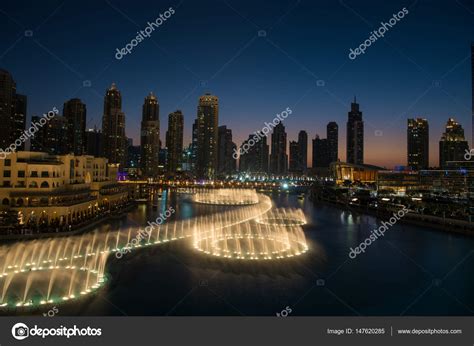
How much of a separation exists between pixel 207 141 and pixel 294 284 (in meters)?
75.8

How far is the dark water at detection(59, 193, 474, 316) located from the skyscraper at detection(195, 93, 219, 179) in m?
65.5

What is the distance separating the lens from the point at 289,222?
752 inches

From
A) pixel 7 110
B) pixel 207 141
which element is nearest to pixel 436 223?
pixel 7 110

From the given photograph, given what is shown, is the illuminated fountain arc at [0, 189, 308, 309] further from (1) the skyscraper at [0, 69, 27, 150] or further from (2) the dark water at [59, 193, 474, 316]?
(1) the skyscraper at [0, 69, 27, 150]

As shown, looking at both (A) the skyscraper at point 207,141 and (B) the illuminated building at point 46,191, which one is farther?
(A) the skyscraper at point 207,141

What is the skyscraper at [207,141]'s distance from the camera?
7631 centimetres

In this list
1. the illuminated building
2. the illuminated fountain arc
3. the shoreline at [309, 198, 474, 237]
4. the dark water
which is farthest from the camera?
the shoreline at [309, 198, 474, 237]

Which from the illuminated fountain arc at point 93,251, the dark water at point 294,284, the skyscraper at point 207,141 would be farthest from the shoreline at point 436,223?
the skyscraper at point 207,141

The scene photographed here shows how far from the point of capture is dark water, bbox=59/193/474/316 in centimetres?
658

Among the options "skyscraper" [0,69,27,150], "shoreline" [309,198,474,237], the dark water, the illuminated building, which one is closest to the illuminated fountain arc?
the dark water

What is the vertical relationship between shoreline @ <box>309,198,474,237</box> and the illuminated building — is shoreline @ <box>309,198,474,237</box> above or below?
below

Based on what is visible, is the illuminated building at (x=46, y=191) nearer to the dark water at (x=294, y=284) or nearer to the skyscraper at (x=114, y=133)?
the dark water at (x=294, y=284)

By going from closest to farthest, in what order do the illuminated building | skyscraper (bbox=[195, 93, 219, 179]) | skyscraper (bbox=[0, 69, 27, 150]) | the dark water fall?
1. the dark water
2. the illuminated building
3. skyscraper (bbox=[0, 69, 27, 150])
4. skyscraper (bbox=[195, 93, 219, 179])

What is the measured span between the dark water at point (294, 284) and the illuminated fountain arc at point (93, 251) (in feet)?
1.86
